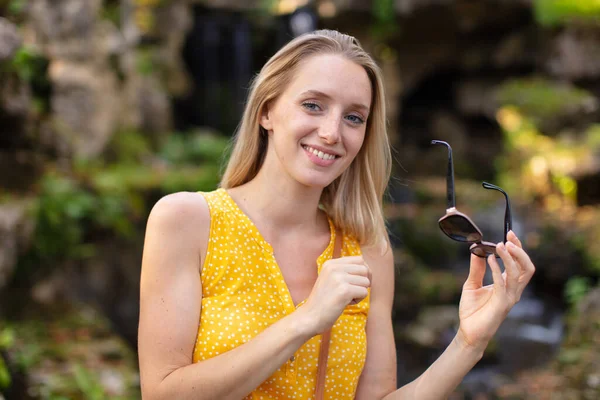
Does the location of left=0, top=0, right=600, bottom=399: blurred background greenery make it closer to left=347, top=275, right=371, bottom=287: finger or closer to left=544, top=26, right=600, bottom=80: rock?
left=544, top=26, right=600, bottom=80: rock

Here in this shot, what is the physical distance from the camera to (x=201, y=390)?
1.89 metres

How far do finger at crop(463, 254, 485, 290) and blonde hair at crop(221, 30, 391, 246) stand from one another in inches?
15.6

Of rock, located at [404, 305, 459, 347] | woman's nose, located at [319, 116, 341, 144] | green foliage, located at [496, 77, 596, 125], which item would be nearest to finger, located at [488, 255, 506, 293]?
woman's nose, located at [319, 116, 341, 144]

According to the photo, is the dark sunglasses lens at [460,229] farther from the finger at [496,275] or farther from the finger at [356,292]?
the finger at [356,292]

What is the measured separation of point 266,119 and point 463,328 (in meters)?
0.91

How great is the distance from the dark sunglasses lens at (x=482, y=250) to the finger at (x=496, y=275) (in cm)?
2

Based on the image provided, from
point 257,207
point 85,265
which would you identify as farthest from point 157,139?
point 257,207

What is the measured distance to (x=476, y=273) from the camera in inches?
81.2

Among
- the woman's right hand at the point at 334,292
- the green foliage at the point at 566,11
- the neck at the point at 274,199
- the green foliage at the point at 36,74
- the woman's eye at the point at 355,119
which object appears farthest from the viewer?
the green foliage at the point at 566,11

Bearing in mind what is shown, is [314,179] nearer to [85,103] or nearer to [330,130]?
[330,130]

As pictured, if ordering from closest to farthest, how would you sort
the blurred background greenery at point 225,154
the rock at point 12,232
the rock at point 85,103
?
the rock at point 12,232 → the blurred background greenery at point 225,154 → the rock at point 85,103

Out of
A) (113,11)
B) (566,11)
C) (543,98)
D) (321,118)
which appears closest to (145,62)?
(113,11)

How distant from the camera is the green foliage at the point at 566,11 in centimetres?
1398

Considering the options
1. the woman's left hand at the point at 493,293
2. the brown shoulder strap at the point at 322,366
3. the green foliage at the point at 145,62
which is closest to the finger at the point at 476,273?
Result: the woman's left hand at the point at 493,293
